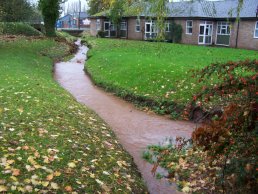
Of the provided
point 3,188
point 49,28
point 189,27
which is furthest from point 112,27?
point 3,188

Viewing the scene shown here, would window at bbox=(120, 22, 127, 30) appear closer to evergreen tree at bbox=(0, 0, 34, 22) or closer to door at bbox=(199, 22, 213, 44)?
door at bbox=(199, 22, 213, 44)

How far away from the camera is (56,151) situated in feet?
19.0

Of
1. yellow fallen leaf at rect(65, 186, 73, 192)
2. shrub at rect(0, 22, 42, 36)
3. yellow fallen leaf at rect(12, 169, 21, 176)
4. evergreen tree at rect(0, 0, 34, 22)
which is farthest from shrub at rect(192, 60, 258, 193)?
shrub at rect(0, 22, 42, 36)

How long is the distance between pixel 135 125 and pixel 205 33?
28029 millimetres

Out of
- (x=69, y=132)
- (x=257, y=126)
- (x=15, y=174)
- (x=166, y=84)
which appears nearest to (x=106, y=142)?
(x=69, y=132)

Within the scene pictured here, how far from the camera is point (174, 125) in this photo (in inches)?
406

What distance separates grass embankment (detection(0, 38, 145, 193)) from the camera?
4.72 metres

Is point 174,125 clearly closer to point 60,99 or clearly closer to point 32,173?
point 60,99

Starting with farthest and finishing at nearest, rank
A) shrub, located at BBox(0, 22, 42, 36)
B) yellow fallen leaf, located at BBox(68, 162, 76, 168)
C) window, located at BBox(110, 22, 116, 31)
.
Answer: window, located at BBox(110, 22, 116, 31) → shrub, located at BBox(0, 22, 42, 36) → yellow fallen leaf, located at BBox(68, 162, 76, 168)

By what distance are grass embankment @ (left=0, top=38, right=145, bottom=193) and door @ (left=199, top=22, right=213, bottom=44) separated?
28.4m

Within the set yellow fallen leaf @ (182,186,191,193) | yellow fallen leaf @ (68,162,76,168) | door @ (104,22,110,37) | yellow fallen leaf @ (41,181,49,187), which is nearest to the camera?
yellow fallen leaf @ (41,181,49,187)

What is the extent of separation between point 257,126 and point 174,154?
4.28 m

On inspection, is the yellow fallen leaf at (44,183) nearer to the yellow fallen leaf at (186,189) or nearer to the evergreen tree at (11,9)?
the yellow fallen leaf at (186,189)

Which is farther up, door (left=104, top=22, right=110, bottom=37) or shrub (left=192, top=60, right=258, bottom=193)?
door (left=104, top=22, right=110, bottom=37)
